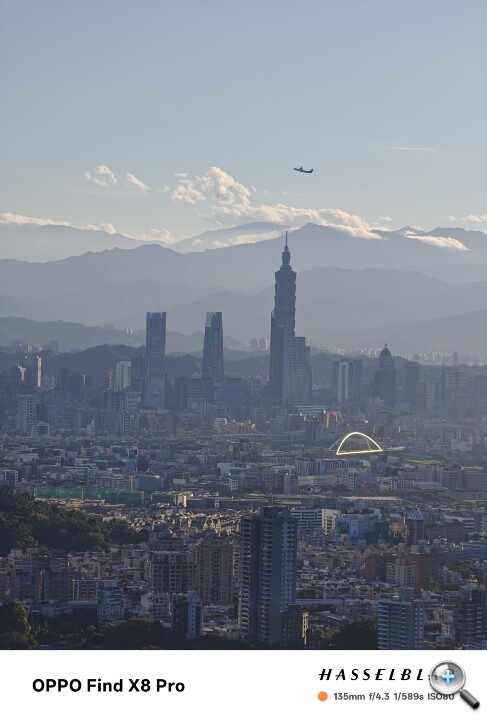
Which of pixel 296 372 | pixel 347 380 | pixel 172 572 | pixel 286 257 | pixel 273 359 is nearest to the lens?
pixel 172 572

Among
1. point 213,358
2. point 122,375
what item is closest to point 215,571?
point 213,358

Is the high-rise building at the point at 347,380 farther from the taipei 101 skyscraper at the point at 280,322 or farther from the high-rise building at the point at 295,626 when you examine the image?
the high-rise building at the point at 295,626

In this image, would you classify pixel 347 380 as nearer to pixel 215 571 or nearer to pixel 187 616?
pixel 215 571

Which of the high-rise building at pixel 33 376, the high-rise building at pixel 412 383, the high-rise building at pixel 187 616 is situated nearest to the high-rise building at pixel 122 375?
the high-rise building at pixel 33 376

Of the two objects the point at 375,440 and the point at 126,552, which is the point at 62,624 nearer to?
the point at 126,552

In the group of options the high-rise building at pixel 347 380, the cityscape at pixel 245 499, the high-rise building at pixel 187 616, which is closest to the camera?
the high-rise building at pixel 187 616
